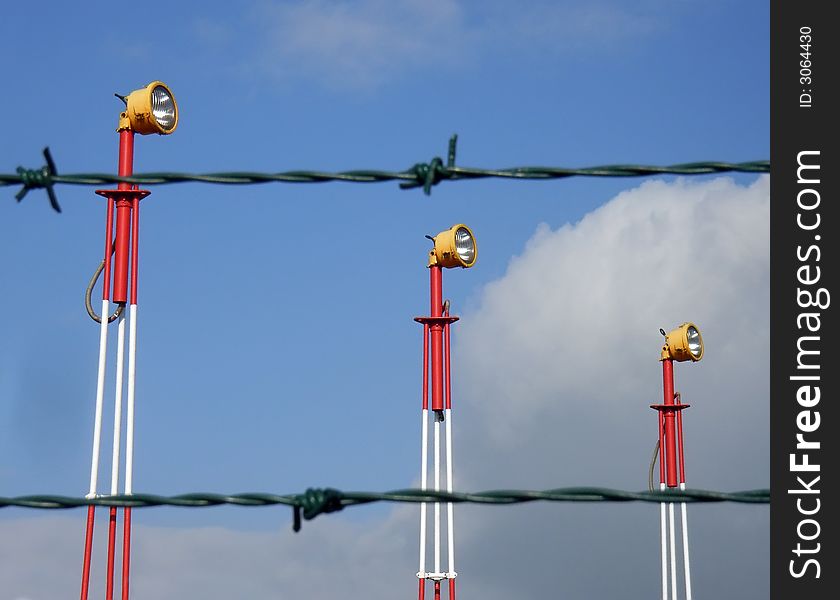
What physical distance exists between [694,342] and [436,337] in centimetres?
562

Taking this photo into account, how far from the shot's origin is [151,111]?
44.2ft

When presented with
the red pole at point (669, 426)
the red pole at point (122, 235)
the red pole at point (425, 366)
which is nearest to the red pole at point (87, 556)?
the red pole at point (122, 235)

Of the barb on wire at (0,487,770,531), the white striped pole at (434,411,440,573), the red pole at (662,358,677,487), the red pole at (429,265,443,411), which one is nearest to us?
the barb on wire at (0,487,770,531)

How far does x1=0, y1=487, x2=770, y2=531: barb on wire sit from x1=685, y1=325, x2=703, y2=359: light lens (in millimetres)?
17672

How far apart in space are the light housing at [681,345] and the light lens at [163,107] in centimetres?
1058

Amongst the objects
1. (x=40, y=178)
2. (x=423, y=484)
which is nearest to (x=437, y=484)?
(x=423, y=484)

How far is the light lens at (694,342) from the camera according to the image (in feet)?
Answer: 69.6

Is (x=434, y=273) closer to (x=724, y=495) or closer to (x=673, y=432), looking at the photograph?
(x=673, y=432)

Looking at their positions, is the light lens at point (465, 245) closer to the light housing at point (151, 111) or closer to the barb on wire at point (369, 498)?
the light housing at point (151, 111)

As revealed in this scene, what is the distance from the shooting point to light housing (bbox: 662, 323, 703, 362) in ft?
69.0

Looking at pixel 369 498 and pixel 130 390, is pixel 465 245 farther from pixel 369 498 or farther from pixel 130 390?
pixel 369 498

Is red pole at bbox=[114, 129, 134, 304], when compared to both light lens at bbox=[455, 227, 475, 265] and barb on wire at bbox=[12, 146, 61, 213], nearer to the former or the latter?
light lens at bbox=[455, 227, 475, 265]

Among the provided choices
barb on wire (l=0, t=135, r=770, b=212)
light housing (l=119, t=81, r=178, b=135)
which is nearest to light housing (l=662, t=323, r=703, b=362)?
light housing (l=119, t=81, r=178, b=135)

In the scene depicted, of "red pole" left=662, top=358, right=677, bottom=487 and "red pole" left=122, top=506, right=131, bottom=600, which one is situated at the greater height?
"red pole" left=662, top=358, right=677, bottom=487
